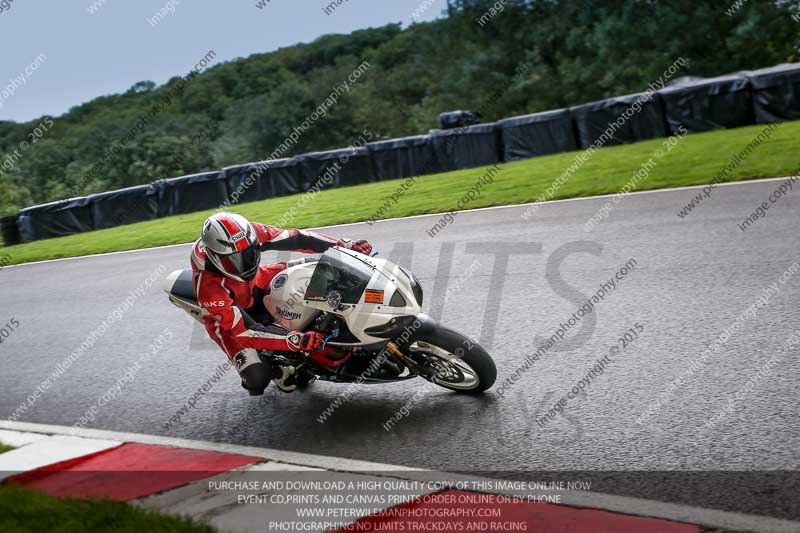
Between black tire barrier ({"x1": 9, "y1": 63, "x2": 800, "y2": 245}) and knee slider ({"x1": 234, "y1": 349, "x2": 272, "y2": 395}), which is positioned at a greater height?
knee slider ({"x1": 234, "y1": 349, "x2": 272, "y2": 395})

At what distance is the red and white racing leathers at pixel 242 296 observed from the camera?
5.95 meters

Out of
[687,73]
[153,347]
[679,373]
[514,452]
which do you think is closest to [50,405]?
[153,347]

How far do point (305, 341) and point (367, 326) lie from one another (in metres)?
0.44

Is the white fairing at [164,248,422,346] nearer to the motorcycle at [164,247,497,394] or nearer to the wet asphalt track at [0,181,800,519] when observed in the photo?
the motorcycle at [164,247,497,394]

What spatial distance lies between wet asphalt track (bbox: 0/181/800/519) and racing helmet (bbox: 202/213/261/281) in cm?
126

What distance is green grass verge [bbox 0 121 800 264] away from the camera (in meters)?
14.6

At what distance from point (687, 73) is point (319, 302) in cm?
3470

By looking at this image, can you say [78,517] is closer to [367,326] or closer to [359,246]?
[367,326]

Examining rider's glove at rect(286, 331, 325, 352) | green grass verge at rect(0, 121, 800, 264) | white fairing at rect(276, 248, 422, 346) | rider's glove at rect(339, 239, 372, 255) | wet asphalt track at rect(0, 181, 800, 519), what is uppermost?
rider's glove at rect(339, 239, 372, 255)

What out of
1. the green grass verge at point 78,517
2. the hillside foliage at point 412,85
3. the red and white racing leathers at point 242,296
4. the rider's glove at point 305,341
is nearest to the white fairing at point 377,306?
the rider's glove at point 305,341

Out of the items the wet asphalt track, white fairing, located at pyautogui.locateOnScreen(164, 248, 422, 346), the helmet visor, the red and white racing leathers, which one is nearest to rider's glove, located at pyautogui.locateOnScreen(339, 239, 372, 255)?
the red and white racing leathers

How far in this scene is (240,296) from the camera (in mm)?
6309

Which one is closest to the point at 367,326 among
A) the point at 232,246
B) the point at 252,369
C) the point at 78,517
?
the point at 252,369

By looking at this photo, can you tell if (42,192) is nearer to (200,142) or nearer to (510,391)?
(200,142)
